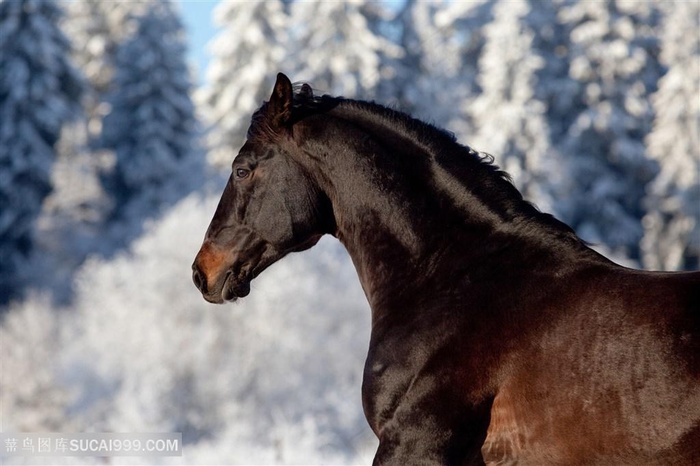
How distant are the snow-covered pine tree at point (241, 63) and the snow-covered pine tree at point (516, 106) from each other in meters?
7.64

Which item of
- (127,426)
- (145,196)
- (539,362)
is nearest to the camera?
(539,362)

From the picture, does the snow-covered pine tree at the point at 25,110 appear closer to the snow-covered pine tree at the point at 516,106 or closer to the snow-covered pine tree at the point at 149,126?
the snow-covered pine tree at the point at 149,126

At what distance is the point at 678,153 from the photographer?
3931 cm

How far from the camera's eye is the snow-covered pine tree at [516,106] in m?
38.4

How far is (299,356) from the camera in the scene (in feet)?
95.5

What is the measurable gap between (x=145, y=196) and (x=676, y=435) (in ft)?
126

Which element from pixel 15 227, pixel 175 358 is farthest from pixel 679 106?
pixel 15 227

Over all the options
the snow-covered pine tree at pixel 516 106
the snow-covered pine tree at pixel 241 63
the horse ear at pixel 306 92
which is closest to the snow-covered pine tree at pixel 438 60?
the snow-covered pine tree at pixel 516 106

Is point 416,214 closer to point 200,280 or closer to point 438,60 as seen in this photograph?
point 200,280

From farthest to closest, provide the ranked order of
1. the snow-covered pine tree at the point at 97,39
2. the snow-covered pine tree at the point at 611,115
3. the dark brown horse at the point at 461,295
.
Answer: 1. the snow-covered pine tree at the point at 97,39
2. the snow-covered pine tree at the point at 611,115
3. the dark brown horse at the point at 461,295

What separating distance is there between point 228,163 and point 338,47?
17.6 ft

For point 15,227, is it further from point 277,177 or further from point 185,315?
point 277,177

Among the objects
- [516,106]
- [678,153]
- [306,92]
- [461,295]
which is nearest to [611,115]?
[678,153]

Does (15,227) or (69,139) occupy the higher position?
(69,139)
